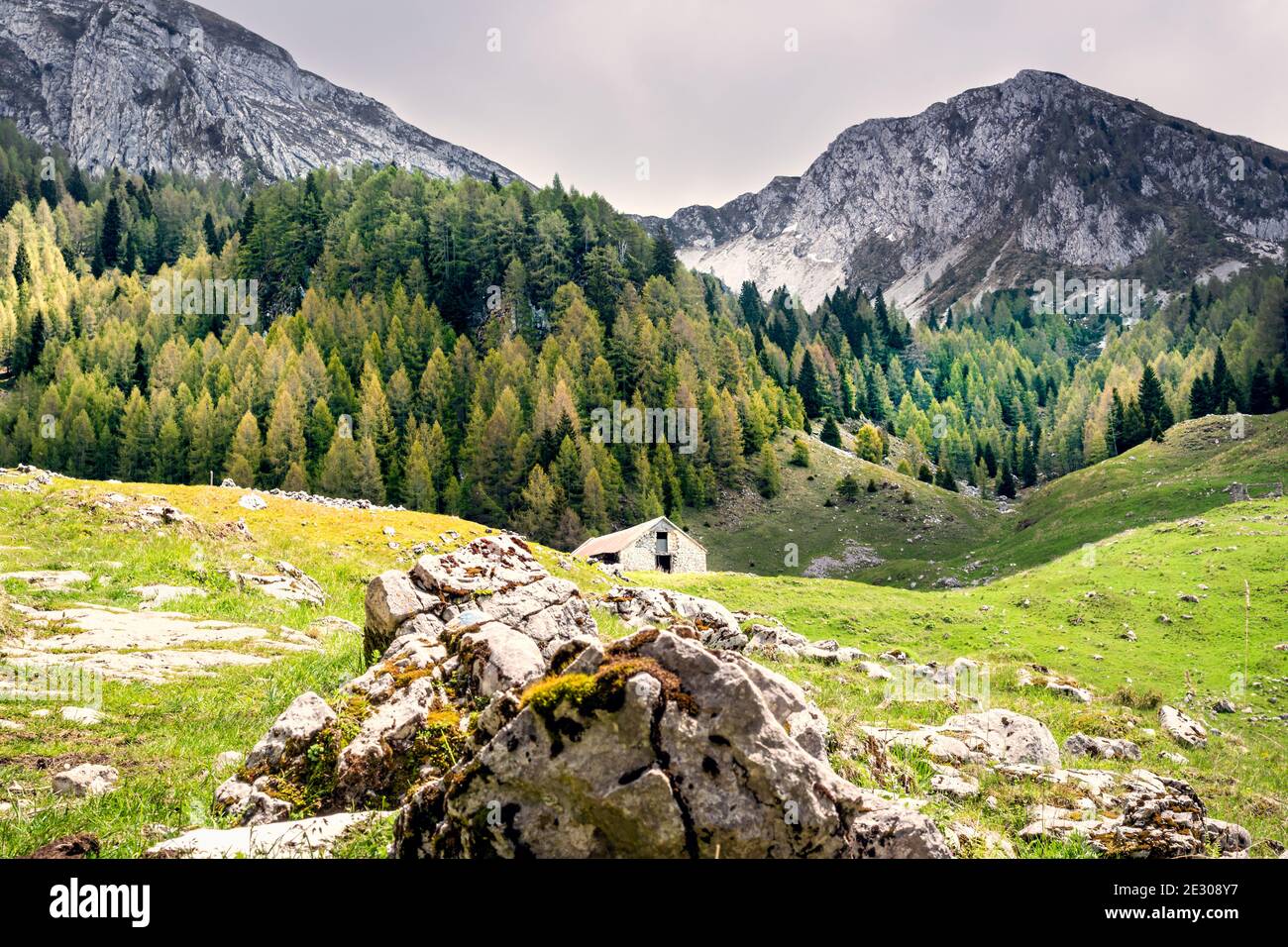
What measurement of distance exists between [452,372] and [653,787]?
416 feet

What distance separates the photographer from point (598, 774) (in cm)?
651

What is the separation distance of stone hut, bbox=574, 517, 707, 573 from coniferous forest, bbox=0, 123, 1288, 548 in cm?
2283

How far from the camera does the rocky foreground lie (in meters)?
6.46

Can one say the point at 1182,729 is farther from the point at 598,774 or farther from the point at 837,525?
the point at 837,525

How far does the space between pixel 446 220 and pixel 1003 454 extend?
465ft

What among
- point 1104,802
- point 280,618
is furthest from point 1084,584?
point 280,618

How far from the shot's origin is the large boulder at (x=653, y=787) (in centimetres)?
638

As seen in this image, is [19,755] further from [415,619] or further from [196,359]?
[196,359]

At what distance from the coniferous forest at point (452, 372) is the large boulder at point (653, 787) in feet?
303

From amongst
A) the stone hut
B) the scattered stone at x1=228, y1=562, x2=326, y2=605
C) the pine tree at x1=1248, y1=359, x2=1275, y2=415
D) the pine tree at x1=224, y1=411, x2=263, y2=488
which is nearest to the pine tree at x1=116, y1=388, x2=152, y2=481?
the pine tree at x1=224, y1=411, x2=263, y2=488

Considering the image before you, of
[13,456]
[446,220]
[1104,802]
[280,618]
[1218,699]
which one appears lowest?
[1218,699]

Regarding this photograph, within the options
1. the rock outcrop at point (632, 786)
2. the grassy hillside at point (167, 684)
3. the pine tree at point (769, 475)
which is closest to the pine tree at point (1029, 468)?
the pine tree at point (769, 475)

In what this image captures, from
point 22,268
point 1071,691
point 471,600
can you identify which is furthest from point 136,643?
point 22,268

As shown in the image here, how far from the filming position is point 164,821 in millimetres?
8312
